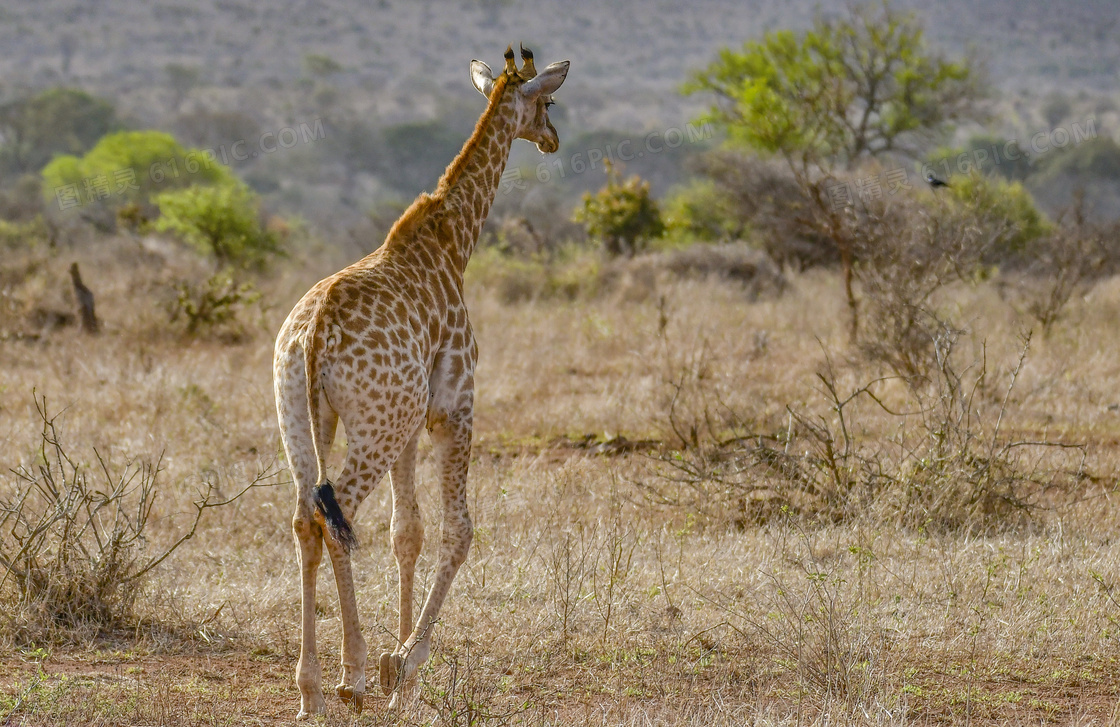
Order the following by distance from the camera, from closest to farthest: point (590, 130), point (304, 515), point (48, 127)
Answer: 1. point (304, 515)
2. point (48, 127)
3. point (590, 130)

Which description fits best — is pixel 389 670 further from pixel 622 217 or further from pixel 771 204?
pixel 771 204

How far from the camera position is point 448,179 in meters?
4.91

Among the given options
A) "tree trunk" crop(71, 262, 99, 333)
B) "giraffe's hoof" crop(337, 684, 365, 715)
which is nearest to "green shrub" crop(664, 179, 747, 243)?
"tree trunk" crop(71, 262, 99, 333)

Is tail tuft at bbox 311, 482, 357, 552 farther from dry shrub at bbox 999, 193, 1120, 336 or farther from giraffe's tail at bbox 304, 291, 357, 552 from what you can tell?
dry shrub at bbox 999, 193, 1120, 336

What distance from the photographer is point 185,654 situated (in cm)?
459

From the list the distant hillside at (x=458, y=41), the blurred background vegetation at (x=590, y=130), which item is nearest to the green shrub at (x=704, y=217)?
the blurred background vegetation at (x=590, y=130)

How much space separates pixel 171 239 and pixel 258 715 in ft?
→ 53.3

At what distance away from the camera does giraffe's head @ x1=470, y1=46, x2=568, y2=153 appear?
5156mm

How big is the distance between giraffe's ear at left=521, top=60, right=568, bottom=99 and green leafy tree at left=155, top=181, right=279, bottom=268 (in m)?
12.2

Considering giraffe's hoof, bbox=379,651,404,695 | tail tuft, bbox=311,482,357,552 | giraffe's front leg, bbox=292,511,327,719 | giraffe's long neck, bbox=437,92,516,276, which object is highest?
giraffe's long neck, bbox=437,92,516,276

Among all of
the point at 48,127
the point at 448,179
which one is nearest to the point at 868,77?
the point at 448,179

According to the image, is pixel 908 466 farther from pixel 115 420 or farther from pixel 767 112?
pixel 767 112

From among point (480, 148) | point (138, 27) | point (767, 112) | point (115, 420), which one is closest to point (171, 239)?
point (767, 112)

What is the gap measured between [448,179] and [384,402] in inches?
55.1
